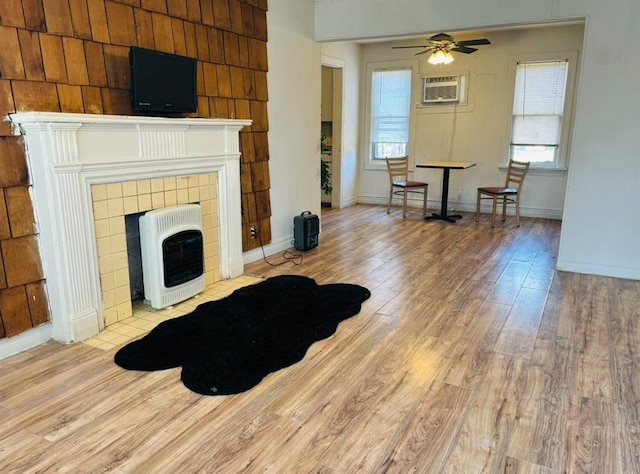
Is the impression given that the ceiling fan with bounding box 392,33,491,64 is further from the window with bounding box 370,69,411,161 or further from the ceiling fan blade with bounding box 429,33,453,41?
the window with bounding box 370,69,411,161

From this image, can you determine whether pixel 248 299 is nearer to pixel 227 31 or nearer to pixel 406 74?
pixel 227 31

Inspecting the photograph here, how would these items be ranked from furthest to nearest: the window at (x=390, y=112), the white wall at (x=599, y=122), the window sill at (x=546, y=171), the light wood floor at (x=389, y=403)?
1. the window at (x=390, y=112)
2. the window sill at (x=546, y=171)
3. the white wall at (x=599, y=122)
4. the light wood floor at (x=389, y=403)

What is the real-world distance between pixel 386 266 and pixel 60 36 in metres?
3.23

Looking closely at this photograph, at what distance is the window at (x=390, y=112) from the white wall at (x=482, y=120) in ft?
0.58

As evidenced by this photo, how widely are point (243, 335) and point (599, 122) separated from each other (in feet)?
11.6

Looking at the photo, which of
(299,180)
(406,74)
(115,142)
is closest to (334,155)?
(406,74)

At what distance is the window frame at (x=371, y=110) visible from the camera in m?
7.50

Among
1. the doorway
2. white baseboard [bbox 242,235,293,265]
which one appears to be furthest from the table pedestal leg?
white baseboard [bbox 242,235,293,265]

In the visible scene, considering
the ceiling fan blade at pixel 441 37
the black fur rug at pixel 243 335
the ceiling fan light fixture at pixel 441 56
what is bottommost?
the black fur rug at pixel 243 335

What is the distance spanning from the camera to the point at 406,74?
7.58m

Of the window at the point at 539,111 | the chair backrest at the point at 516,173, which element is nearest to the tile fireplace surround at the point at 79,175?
the chair backrest at the point at 516,173

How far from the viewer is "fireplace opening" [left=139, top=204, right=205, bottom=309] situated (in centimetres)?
327

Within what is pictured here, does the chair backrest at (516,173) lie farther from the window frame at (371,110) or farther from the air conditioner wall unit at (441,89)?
the window frame at (371,110)

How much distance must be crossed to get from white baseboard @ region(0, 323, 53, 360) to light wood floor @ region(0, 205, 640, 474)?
8 cm
